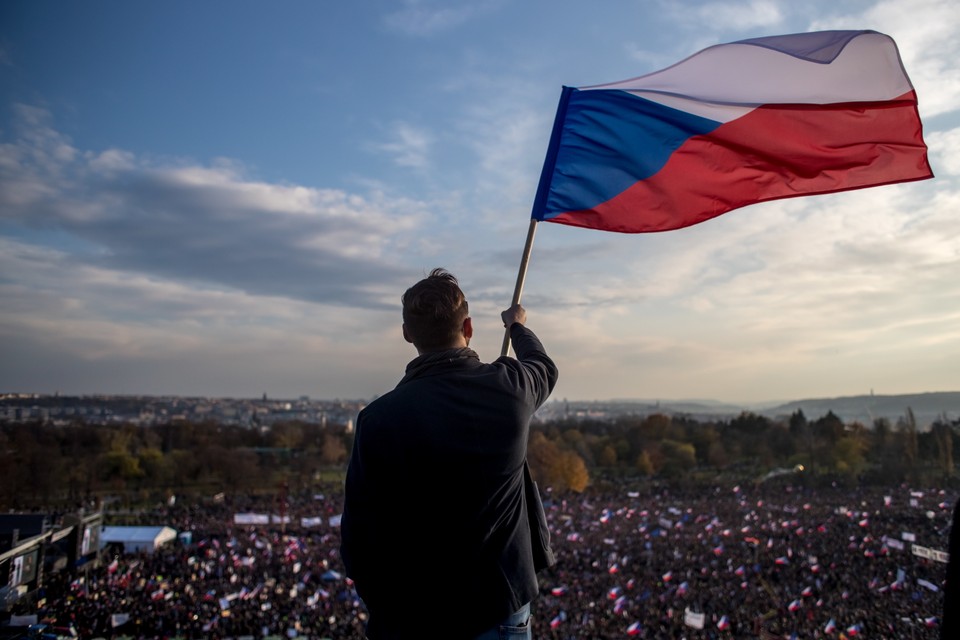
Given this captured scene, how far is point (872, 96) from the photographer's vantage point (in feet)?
15.0

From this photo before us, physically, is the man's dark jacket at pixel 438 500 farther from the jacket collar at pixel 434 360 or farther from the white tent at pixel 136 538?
the white tent at pixel 136 538

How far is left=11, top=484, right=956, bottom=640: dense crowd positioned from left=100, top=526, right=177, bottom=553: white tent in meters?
1.05

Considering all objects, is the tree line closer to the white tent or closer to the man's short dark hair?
the white tent

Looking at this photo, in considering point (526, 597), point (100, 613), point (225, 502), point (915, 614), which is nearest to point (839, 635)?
point (915, 614)

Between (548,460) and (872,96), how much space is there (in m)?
53.5

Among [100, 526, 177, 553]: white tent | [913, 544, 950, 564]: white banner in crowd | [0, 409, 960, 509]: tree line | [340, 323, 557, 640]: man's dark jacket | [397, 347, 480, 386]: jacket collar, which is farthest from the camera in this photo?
[0, 409, 960, 509]: tree line

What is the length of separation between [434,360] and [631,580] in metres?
21.6

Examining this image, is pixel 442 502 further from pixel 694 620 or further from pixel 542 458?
pixel 542 458

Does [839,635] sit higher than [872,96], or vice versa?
[872,96]

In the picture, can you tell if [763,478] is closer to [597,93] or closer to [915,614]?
[915,614]

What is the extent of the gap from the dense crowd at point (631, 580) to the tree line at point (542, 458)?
701 inches

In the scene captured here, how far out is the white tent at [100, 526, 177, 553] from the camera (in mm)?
28031

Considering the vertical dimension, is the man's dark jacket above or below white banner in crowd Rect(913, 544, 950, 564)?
above

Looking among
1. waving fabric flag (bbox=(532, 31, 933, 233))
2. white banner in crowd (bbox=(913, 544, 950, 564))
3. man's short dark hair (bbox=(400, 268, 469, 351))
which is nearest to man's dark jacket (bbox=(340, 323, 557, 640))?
man's short dark hair (bbox=(400, 268, 469, 351))
